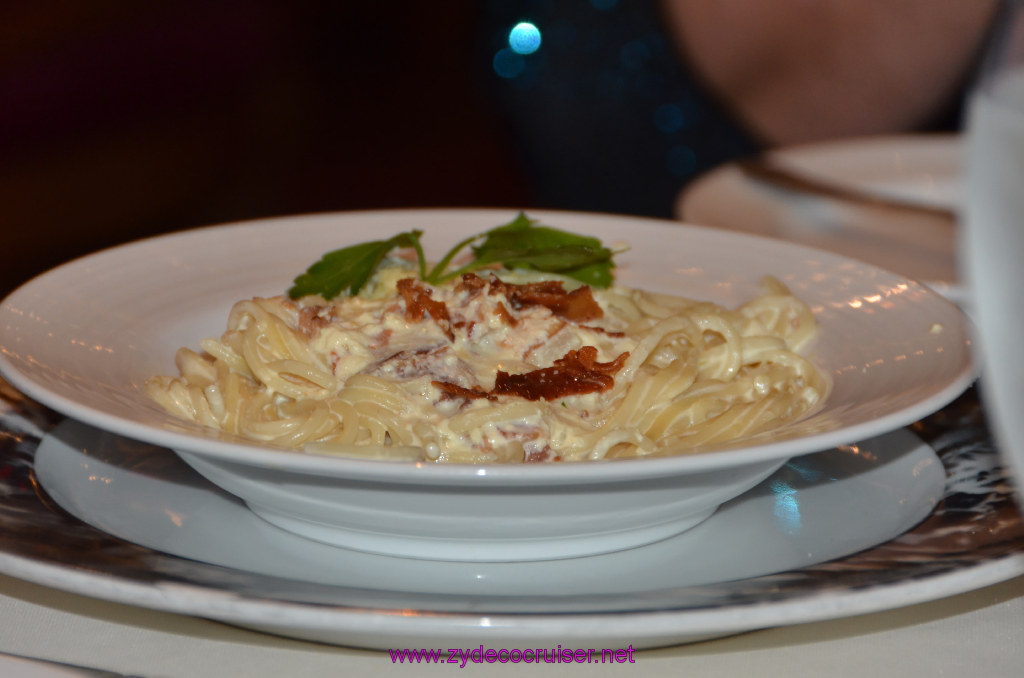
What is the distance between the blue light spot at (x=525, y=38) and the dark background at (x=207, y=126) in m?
0.33

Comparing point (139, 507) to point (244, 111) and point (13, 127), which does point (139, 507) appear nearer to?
point (13, 127)

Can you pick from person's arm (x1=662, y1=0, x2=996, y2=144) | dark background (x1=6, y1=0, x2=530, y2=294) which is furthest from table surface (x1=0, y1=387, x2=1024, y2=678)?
dark background (x1=6, y1=0, x2=530, y2=294)

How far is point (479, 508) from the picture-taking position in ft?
3.04

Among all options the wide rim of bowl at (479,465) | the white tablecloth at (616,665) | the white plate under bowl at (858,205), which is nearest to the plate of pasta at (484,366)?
the wide rim of bowl at (479,465)

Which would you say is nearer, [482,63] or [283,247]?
[283,247]

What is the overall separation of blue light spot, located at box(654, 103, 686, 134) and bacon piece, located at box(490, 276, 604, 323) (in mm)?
3109

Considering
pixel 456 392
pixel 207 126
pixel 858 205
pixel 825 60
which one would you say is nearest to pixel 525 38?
pixel 825 60

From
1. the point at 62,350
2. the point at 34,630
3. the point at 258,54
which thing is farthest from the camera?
Result: the point at 258,54

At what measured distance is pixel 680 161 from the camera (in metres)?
4.45

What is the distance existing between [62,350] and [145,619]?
0.40 metres

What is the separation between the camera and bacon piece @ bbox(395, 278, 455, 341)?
1409mm

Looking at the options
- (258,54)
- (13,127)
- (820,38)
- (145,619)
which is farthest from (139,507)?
(258,54)

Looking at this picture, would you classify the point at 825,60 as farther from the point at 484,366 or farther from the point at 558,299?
the point at 484,366

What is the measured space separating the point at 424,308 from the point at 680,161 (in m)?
3.21
